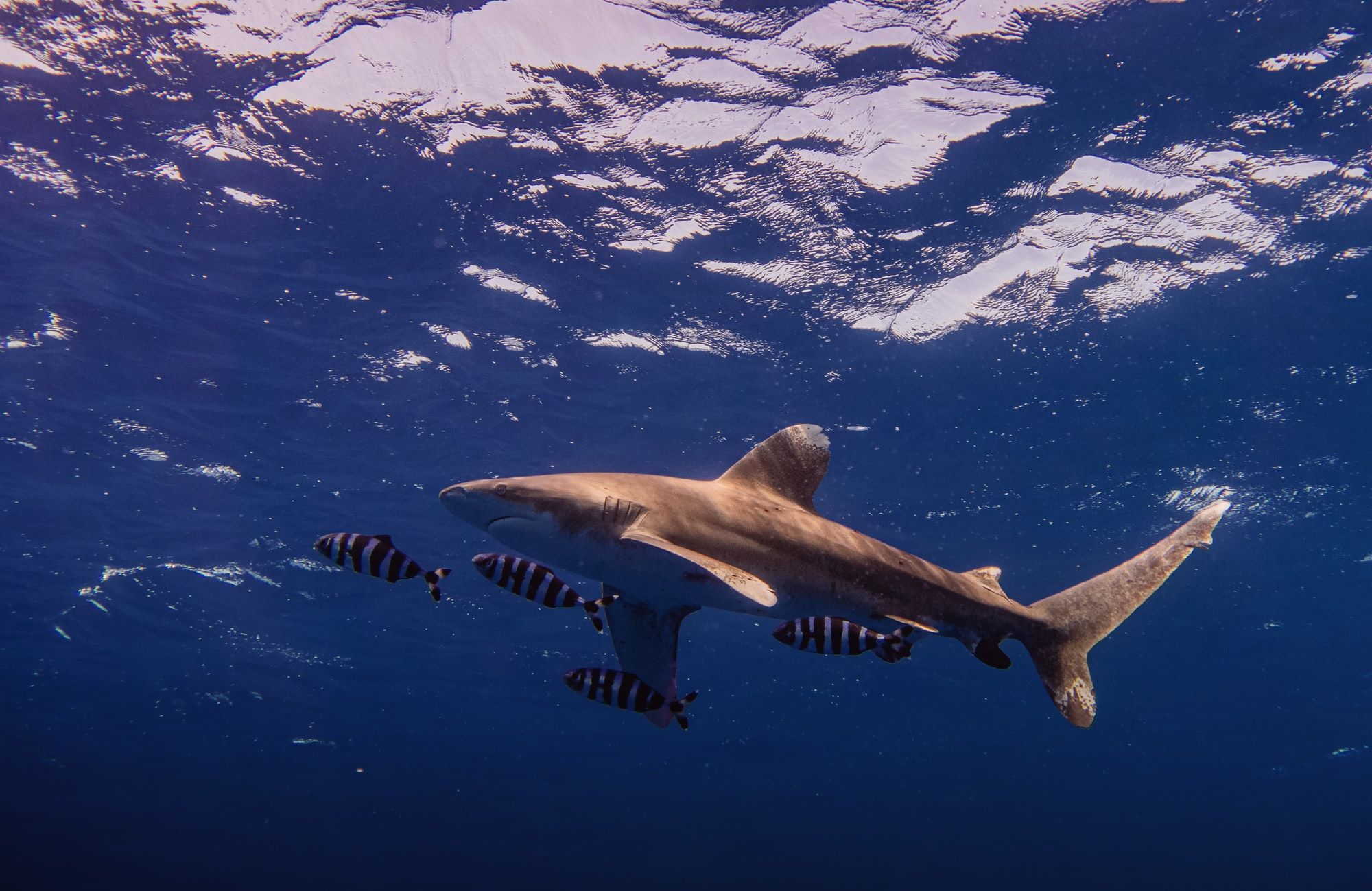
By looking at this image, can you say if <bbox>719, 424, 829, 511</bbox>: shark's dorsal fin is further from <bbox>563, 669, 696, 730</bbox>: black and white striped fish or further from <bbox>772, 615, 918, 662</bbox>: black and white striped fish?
<bbox>563, 669, 696, 730</bbox>: black and white striped fish

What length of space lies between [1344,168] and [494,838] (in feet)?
322

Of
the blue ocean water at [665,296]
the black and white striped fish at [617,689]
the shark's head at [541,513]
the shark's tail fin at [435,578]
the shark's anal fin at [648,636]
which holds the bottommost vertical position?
the black and white striped fish at [617,689]

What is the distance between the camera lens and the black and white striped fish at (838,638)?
199 inches

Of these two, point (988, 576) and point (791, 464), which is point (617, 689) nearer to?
point (791, 464)

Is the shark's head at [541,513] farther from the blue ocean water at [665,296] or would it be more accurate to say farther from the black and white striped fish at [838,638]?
the blue ocean water at [665,296]

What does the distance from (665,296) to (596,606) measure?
9.20m

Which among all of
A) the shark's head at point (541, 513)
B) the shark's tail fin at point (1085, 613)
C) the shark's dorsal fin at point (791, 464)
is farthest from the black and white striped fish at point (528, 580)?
the shark's tail fin at point (1085, 613)

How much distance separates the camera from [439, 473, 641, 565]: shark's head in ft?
15.1

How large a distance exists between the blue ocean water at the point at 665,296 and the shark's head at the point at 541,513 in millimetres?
6944

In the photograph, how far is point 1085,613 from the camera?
6328mm

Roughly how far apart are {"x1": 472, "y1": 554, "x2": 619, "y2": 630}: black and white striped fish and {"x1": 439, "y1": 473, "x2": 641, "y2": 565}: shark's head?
183 millimetres

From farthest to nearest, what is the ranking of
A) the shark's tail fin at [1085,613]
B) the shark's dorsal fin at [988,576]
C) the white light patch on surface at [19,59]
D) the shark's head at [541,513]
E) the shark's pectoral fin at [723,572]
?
the white light patch on surface at [19,59]
the shark's dorsal fin at [988,576]
the shark's tail fin at [1085,613]
the shark's head at [541,513]
the shark's pectoral fin at [723,572]

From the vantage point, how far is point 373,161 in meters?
10.8

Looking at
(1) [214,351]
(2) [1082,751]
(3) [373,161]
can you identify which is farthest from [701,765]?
(3) [373,161]
